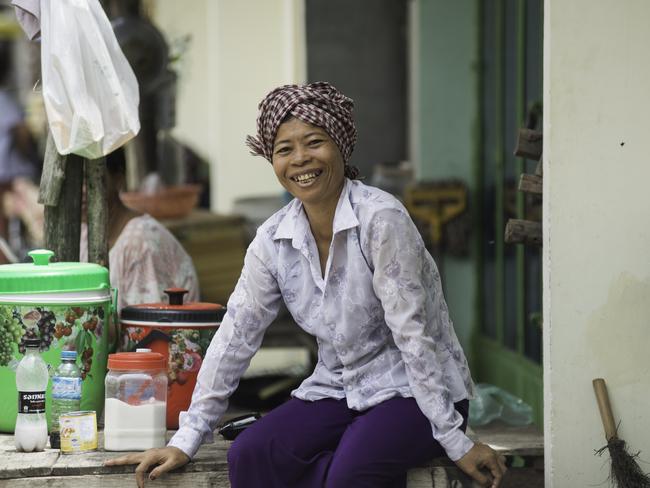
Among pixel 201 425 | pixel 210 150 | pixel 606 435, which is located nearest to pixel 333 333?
pixel 201 425

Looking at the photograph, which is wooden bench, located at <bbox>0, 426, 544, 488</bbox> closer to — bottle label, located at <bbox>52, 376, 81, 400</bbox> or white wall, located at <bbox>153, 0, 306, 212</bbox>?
bottle label, located at <bbox>52, 376, 81, 400</bbox>

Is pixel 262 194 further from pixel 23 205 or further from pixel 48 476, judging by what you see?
pixel 48 476

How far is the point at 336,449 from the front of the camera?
11.2 ft

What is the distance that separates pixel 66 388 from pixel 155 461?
47 centimetres

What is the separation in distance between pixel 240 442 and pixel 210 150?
7093 mm

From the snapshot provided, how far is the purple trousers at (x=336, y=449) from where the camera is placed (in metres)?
3.26

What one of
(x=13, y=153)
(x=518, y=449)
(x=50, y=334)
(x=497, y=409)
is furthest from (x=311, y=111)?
(x=13, y=153)

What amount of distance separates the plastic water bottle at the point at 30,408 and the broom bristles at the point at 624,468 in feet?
6.07

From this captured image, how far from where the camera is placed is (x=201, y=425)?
3.55m

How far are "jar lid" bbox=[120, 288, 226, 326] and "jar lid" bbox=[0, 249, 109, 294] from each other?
18cm

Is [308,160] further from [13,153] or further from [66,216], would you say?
[13,153]

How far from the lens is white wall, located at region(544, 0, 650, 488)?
12.0 ft

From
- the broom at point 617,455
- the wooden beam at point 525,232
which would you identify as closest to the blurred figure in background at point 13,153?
the wooden beam at point 525,232

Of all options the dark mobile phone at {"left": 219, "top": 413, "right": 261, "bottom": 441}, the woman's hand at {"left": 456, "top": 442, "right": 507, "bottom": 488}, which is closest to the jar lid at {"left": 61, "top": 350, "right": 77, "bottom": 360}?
the dark mobile phone at {"left": 219, "top": 413, "right": 261, "bottom": 441}
